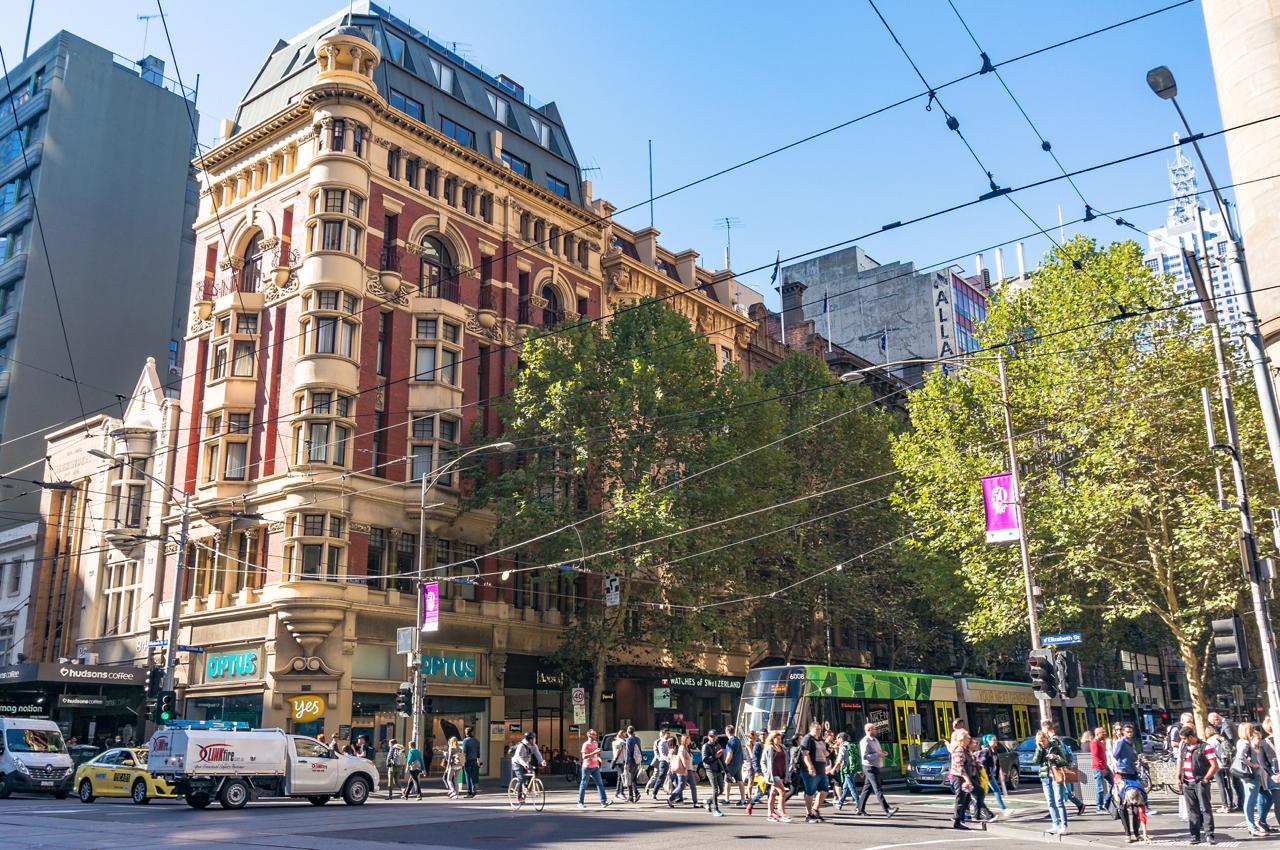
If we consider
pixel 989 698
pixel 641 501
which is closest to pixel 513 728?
pixel 641 501

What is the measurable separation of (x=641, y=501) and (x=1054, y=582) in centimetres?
1313

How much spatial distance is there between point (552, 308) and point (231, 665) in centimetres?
1976

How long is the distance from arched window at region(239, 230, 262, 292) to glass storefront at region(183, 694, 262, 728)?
605 inches

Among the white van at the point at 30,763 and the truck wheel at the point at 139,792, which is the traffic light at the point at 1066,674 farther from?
the white van at the point at 30,763

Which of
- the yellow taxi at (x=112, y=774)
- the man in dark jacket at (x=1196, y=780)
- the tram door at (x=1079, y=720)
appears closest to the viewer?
the man in dark jacket at (x=1196, y=780)

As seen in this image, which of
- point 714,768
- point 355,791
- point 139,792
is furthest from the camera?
point 355,791

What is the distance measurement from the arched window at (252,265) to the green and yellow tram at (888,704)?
2438 cm

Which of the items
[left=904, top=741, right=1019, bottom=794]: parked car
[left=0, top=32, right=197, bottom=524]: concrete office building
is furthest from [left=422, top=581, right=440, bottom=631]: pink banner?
[left=0, top=32, right=197, bottom=524]: concrete office building

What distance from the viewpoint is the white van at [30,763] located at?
2747cm

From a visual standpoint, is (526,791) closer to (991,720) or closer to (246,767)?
(246,767)

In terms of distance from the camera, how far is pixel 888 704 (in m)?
32.6

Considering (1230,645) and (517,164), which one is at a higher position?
(517,164)

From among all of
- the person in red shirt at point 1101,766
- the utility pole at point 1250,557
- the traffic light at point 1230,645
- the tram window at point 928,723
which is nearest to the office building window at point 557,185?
the tram window at point 928,723

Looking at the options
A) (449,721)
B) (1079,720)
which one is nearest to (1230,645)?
(1079,720)
